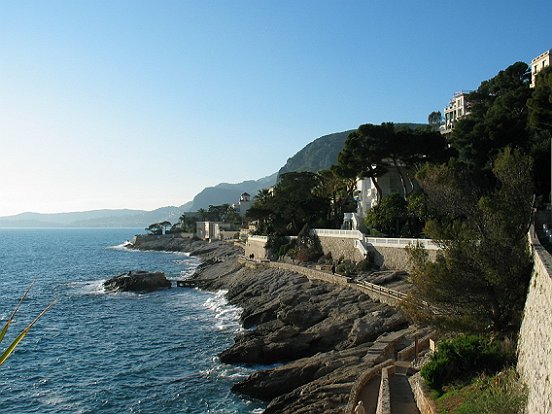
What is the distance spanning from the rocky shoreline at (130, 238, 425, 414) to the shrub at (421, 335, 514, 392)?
464cm

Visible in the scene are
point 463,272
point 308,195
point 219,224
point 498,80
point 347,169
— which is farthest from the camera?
point 219,224

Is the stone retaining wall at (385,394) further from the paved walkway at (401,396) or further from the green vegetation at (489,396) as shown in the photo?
the green vegetation at (489,396)

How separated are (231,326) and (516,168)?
23438 mm

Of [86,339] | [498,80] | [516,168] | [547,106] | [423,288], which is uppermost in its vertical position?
[498,80]

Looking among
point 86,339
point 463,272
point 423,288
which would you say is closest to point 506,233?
point 463,272

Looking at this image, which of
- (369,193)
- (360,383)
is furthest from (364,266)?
(360,383)

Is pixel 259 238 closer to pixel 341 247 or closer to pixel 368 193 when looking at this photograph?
pixel 368 193

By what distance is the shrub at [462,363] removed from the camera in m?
16.4

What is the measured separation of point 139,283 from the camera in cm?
6316

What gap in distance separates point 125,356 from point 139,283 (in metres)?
30.0

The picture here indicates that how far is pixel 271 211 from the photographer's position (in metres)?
73.4

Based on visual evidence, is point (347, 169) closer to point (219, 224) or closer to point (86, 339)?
point (86, 339)

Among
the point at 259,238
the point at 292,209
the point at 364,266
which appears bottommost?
the point at 364,266

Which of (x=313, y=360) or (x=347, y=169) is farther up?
(x=347, y=169)
